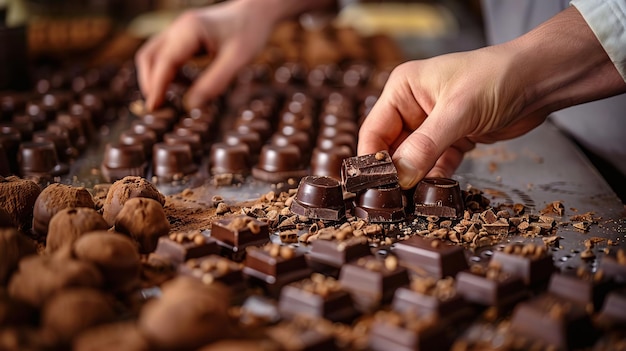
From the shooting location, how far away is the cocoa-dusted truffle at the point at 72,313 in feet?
3.50

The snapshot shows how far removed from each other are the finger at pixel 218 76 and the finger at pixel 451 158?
1.38 m

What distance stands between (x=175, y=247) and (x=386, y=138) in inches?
34.3

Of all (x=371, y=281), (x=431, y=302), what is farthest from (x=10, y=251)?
(x=431, y=302)

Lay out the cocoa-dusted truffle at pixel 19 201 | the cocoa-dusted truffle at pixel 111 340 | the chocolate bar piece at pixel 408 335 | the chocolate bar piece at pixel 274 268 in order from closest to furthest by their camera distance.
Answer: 1. the cocoa-dusted truffle at pixel 111 340
2. the chocolate bar piece at pixel 408 335
3. the chocolate bar piece at pixel 274 268
4. the cocoa-dusted truffle at pixel 19 201

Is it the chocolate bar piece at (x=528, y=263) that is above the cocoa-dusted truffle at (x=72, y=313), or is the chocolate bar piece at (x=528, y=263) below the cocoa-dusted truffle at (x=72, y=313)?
below

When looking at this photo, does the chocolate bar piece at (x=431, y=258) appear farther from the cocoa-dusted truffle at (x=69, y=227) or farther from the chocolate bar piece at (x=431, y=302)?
the cocoa-dusted truffle at (x=69, y=227)

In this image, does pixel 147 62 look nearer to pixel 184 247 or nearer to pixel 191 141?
pixel 191 141

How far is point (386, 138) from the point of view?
212 cm

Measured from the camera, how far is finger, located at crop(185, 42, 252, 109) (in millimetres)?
3205

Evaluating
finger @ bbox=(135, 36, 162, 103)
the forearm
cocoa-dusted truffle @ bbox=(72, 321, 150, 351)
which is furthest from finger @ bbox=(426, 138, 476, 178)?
finger @ bbox=(135, 36, 162, 103)

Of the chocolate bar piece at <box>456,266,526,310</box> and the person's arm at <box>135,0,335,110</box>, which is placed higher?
the person's arm at <box>135,0,335,110</box>

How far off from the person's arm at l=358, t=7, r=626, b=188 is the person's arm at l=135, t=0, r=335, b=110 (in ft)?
4.41

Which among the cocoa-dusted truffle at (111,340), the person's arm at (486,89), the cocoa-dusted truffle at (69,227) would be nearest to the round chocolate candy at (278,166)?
the person's arm at (486,89)

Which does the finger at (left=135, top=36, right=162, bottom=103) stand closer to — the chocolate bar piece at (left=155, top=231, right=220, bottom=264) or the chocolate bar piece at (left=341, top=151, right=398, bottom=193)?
the chocolate bar piece at (left=341, top=151, right=398, bottom=193)
